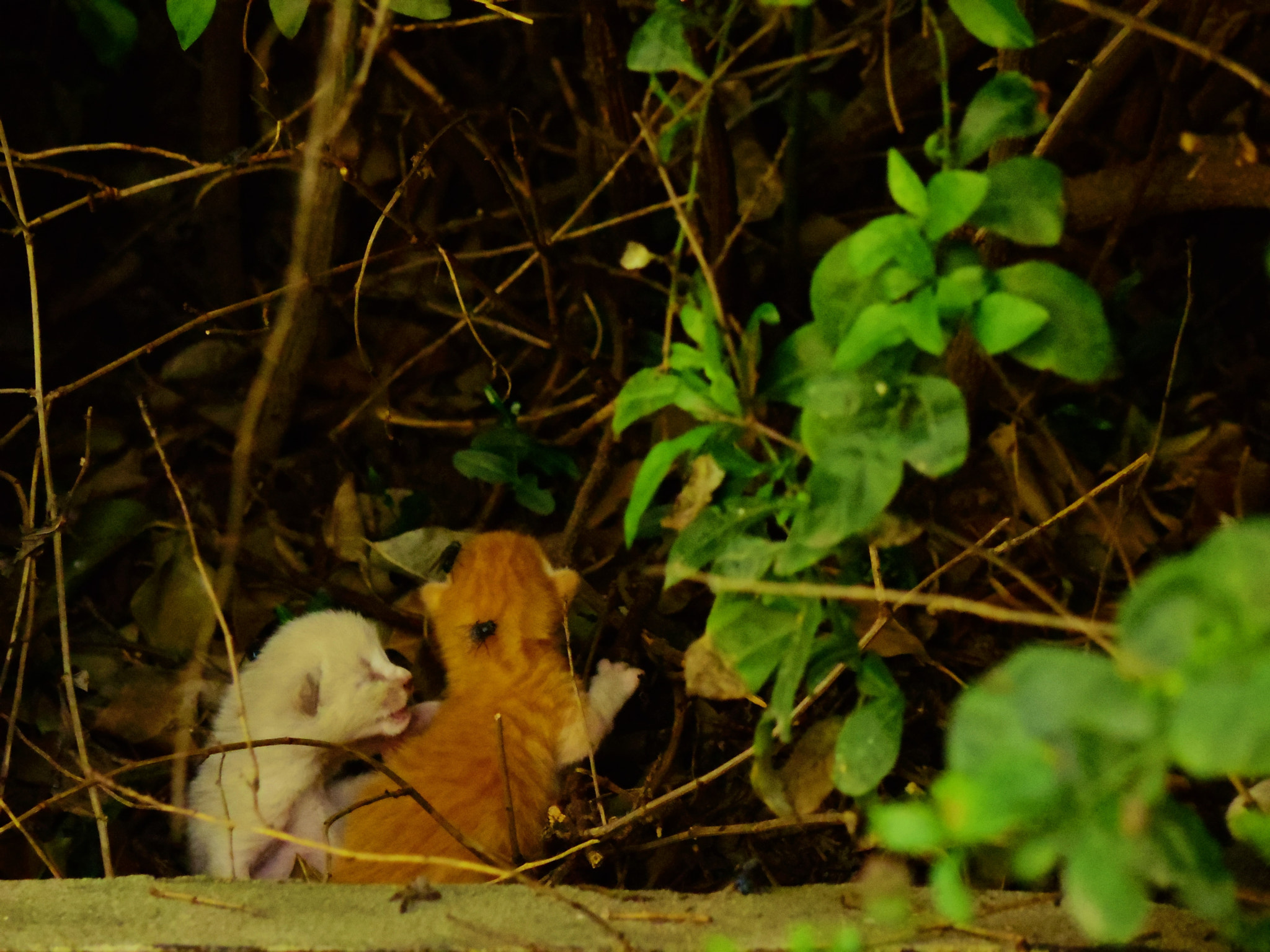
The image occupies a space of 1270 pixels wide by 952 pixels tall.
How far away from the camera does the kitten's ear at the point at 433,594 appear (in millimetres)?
2842

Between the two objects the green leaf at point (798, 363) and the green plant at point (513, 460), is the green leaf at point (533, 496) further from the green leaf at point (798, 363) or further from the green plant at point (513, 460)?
the green leaf at point (798, 363)

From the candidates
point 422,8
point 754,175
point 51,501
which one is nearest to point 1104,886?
point 422,8

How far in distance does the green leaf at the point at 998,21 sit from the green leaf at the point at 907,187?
0.24 meters

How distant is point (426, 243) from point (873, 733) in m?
1.52

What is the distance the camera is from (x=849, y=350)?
137 centimetres

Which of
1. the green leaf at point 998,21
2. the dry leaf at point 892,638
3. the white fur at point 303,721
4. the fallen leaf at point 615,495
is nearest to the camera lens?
the green leaf at point 998,21

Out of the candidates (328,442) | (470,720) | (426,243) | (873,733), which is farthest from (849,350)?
(328,442)

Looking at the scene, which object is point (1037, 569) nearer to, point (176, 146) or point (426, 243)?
point (426, 243)

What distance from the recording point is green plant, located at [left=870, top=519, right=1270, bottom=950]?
0.88 metres

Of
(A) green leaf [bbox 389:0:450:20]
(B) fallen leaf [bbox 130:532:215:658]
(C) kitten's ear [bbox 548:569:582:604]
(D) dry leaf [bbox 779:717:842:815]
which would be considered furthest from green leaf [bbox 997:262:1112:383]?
(B) fallen leaf [bbox 130:532:215:658]

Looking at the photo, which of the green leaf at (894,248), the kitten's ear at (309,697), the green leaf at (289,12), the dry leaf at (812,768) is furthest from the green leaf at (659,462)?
the kitten's ear at (309,697)

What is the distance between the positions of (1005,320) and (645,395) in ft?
1.80

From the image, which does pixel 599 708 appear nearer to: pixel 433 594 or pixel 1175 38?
pixel 433 594

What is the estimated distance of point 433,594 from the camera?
2.87 metres
